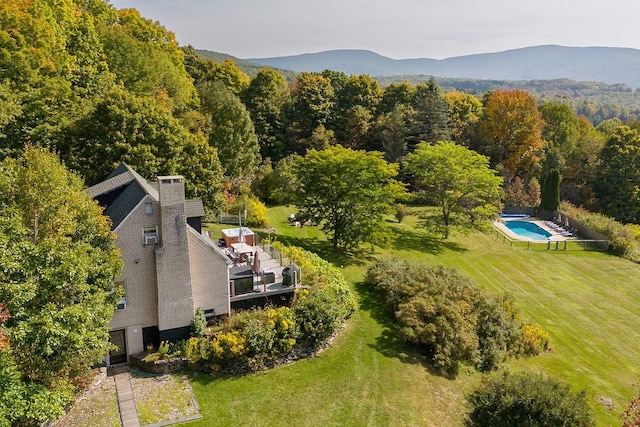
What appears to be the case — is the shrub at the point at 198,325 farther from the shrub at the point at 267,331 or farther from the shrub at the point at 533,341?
the shrub at the point at 533,341

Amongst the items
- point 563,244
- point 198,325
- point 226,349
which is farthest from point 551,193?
point 198,325

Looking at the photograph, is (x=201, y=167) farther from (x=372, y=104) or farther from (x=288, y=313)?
(x=372, y=104)

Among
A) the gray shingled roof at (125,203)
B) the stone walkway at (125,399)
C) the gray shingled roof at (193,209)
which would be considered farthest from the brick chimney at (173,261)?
the gray shingled roof at (193,209)

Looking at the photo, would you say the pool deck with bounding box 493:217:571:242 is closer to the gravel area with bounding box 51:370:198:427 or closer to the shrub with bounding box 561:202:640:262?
the shrub with bounding box 561:202:640:262

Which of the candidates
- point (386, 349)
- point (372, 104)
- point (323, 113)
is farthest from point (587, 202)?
point (386, 349)

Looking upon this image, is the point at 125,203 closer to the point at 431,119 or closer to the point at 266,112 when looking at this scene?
the point at 266,112

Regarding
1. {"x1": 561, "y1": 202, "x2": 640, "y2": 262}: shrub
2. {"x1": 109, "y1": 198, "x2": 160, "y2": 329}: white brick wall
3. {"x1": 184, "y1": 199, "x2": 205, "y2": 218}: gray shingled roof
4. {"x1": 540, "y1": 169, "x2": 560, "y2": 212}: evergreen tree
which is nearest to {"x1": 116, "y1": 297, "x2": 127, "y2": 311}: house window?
{"x1": 109, "y1": 198, "x2": 160, "y2": 329}: white brick wall
